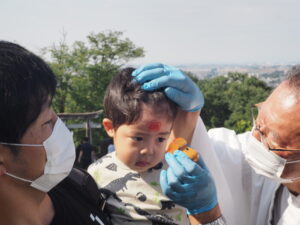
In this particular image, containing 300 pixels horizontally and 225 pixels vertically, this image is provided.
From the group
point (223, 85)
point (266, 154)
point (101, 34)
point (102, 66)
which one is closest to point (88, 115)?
point (102, 66)

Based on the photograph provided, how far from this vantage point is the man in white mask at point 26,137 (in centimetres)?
140

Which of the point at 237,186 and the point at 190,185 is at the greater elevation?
the point at 190,185

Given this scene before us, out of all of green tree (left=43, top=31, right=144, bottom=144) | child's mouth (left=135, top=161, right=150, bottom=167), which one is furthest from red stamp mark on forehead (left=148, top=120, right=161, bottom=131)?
green tree (left=43, top=31, right=144, bottom=144)

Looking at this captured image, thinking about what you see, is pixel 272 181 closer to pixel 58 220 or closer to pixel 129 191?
pixel 129 191

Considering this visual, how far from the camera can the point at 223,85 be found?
4753 centimetres

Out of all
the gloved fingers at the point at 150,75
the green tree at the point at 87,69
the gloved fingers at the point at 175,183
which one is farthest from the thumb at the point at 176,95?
the green tree at the point at 87,69

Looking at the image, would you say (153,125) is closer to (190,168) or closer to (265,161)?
(190,168)

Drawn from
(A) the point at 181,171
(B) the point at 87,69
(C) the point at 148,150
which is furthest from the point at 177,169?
(B) the point at 87,69

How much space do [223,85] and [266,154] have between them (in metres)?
46.6

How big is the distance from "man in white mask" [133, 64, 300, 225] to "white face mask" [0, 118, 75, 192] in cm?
67

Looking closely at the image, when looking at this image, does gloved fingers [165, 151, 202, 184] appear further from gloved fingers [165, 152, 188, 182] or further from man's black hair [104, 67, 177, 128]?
man's black hair [104, 67, 177, 128]

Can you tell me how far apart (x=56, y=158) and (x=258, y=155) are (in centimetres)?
131

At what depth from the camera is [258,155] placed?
7.34ft

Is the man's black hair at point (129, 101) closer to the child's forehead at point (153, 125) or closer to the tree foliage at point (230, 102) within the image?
the child's forehead at point (153, 125)
